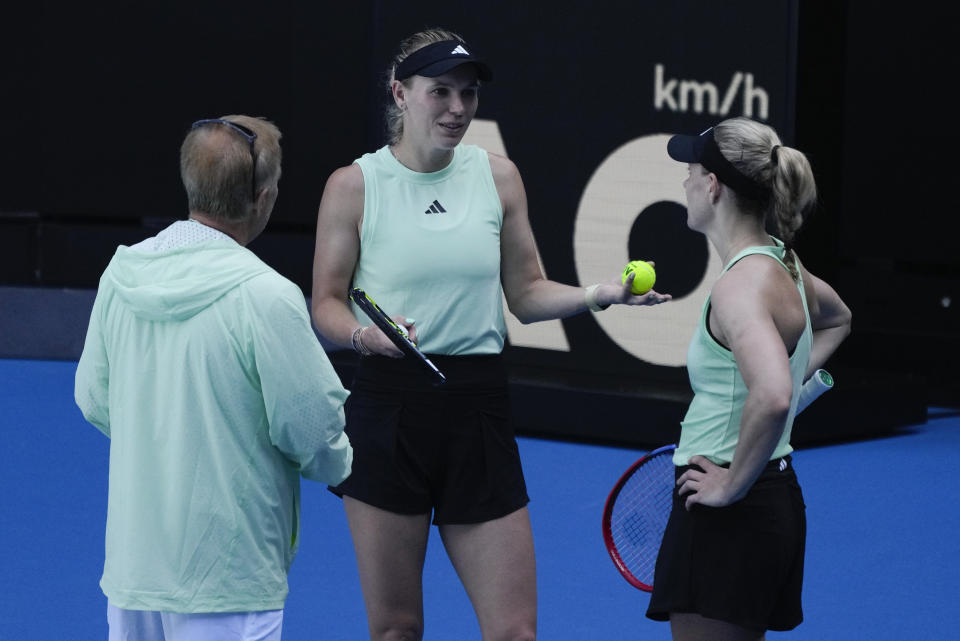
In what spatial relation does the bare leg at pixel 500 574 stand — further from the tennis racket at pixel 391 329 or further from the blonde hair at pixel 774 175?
the blonde hair at pixel 774 175

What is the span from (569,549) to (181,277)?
3.07m

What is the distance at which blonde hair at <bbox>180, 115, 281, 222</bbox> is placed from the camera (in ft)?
7.26

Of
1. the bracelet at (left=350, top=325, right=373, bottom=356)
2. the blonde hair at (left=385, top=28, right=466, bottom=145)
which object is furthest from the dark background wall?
the bracelet at (left=350, top=325, right=373, bottom=356)

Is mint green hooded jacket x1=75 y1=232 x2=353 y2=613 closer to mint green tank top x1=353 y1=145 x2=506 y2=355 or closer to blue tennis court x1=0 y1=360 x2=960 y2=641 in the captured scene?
mint green tank top x1=353 y1=145 x2=506 y2=355

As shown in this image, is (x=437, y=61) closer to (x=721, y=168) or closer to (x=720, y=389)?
(x=721, y=168)

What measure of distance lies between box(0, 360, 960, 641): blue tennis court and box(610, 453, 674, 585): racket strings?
52.1 inches

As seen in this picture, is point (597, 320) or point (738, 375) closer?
point (738, 375)

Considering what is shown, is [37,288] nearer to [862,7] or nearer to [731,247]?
[862,7]

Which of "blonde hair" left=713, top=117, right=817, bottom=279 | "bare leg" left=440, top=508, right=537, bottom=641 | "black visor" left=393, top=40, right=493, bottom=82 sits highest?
"black visor" left=393, top=40, right=493, bottom=82

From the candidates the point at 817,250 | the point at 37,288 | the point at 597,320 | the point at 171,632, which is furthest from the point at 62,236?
the point at 171,632

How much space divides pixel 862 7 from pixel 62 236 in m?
5.12

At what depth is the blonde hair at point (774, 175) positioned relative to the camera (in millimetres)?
2432

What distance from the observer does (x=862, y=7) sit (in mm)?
7828

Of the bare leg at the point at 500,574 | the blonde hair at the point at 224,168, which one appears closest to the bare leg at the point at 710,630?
the bare leg at the point at 500,574
